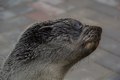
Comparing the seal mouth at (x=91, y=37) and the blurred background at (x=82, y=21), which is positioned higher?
the seal mouth at (x=91, y=37)

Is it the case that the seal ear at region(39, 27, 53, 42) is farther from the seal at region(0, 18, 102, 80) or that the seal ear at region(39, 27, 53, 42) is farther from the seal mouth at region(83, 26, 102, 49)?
the seal mouth at region(83, 26, 102, 49)

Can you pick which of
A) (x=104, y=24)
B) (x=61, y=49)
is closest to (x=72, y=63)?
(x=61, y=49)

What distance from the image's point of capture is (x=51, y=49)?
108 centimetres

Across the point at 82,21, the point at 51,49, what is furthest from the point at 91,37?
the point at 82,21

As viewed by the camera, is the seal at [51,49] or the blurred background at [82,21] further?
the blurred background at [82,21]

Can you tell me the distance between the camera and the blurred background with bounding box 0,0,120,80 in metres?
2.74

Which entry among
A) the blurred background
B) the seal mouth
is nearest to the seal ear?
the seal mouth

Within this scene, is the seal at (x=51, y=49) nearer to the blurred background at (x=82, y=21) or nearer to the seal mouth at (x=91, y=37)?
the seal mouth at (x=91, y=37)

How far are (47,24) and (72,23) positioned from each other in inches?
3.1

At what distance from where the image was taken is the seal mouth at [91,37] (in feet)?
3.55

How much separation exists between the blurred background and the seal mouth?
60.4 inches

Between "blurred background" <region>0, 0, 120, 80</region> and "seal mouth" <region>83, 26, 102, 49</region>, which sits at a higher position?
"seal mouth" <region>83, 26, 102, 49</region>

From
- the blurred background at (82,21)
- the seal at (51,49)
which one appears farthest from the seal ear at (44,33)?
the blurred background at (82,21)

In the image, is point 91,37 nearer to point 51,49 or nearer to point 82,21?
point 51,49
